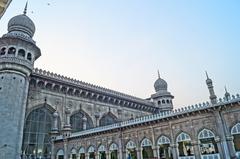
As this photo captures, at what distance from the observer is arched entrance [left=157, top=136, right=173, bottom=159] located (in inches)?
670

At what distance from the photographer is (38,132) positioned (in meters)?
23.9

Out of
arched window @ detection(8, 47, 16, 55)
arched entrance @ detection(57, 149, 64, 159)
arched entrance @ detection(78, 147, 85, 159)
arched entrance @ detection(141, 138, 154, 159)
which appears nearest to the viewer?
arched entrance @ detection(141, 138, 154, 159)

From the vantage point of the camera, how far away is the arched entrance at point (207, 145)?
48.9 ft

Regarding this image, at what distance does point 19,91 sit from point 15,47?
4863 millimetres

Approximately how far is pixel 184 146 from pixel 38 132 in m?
16.2

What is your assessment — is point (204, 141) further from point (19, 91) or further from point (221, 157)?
point (19, 91)

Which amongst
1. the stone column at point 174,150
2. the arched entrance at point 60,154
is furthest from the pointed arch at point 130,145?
the arched entrance at point 60,154

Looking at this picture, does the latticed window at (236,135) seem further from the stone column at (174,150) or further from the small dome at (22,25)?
the small dome at (22,25)

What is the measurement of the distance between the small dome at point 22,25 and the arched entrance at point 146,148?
Answer: 60.2ft

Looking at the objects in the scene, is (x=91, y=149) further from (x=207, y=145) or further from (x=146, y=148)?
(x=207, y=145)

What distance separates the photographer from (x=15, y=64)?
21422 mm

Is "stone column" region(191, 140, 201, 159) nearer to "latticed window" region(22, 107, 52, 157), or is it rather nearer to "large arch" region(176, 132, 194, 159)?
"large arch" region(176, 132, 194, 159)

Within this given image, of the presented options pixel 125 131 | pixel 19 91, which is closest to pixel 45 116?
pixel 19 91

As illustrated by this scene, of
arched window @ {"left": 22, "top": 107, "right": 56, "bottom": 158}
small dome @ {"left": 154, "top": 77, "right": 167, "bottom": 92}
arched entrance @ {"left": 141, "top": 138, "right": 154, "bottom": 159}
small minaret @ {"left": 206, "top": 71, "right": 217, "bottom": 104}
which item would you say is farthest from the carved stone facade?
small dome @ {"left": 154, "top": 77, "right": 167, "bottom": 92}
